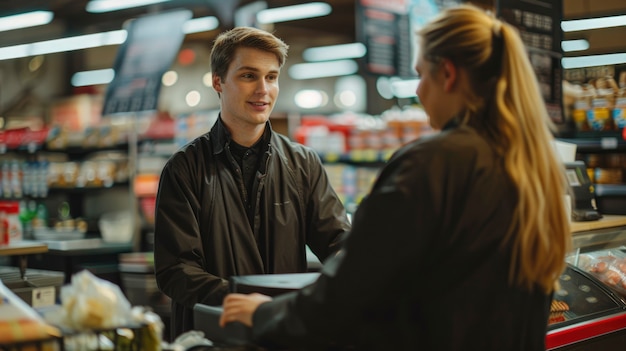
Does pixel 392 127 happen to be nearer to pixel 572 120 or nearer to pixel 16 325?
pixel 572 120

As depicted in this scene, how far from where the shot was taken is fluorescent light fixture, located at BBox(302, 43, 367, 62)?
15.4 meters

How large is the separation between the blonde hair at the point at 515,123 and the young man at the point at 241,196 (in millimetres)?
1115

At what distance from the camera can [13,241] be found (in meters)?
4.90

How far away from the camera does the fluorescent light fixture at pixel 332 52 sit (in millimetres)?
15422

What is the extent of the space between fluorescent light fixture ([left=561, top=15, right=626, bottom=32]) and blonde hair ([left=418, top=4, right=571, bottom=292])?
7.82 meters

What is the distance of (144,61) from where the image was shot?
25.8ft

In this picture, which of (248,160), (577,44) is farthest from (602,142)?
(248,160)

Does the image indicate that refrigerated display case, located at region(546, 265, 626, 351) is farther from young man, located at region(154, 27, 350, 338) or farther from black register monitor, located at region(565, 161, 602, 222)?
young man, located at region(154, 27, 350, 338)

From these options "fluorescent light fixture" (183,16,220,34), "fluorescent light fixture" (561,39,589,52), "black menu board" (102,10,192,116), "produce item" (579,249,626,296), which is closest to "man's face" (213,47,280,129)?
"produce item" (579,249,626,296)

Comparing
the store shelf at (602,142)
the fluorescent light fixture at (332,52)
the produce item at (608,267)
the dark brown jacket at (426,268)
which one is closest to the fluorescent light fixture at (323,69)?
the fluorescent light fixture at (332,52)

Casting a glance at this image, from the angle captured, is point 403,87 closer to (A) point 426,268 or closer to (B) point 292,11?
(B) point 292,11

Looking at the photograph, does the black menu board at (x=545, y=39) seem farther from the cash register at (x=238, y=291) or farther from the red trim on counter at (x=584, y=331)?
the cash register at (x=238, y=291)

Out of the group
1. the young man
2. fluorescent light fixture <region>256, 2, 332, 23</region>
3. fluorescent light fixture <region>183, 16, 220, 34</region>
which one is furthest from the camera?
fluorescent light fixture <region>183, 16, 220, 34</region>

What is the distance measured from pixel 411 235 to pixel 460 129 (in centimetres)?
28
